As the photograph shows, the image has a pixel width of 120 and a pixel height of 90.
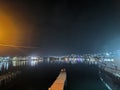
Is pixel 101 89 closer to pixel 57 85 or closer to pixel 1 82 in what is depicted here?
pixel 57 85

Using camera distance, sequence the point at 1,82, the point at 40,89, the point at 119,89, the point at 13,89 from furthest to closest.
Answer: the point at 1,82
the point at 13,89
the point at 40,89
the point at 119,89

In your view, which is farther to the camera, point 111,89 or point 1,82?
point 1,82

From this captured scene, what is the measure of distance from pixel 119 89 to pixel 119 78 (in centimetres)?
644

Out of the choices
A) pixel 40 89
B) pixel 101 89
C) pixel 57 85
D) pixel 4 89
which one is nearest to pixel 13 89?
pixel 4 89

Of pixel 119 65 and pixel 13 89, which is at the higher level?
pixel 119 65

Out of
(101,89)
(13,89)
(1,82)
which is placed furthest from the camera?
(1,82)

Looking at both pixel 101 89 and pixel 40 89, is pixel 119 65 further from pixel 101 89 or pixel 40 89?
pixel 101 89

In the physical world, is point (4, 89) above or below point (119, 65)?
below

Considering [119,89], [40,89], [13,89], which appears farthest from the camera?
[13,89]

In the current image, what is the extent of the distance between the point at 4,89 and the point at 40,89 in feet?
54.0

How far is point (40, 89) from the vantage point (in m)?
70.8

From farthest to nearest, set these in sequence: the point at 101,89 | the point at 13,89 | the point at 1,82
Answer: the point at 1,82, the point at 13,89, the point at 101,89

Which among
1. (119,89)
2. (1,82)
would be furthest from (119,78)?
(1,82)

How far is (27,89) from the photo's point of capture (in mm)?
74375
